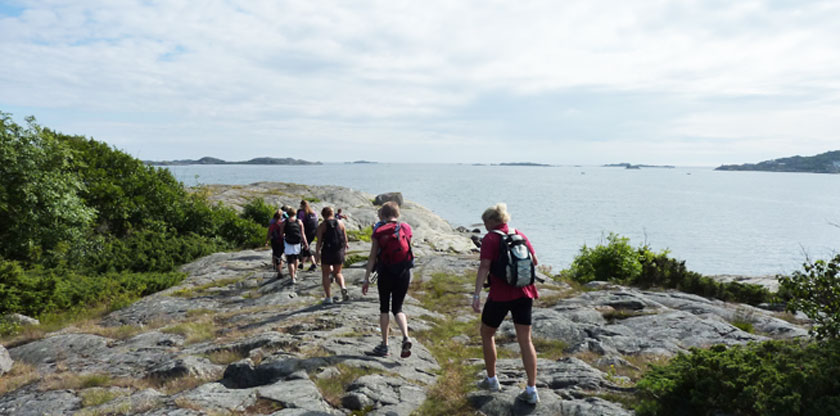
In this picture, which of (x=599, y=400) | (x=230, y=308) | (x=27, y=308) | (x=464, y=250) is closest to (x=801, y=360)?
(x=599, y=400)

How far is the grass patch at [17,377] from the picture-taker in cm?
764

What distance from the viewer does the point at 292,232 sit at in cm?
1427

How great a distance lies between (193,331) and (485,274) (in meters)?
7.82

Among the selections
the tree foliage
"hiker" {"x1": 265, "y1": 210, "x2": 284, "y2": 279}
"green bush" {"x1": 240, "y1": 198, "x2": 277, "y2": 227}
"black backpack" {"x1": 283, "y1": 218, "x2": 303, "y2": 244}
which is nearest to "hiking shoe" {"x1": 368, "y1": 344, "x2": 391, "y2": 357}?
"black backpack" {"x1": 283, "y1": 218, "x2": 303, "y2": 244}

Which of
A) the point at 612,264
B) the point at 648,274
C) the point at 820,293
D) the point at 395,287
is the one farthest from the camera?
the point at 612,264

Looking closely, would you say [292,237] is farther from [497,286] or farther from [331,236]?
[497,286]

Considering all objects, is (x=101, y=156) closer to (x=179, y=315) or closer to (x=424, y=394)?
(x=179, y=315)

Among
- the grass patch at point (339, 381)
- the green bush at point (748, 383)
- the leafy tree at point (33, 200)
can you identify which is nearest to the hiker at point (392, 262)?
the grass patch at point (339, 381)

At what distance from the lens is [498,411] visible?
19.3 ft

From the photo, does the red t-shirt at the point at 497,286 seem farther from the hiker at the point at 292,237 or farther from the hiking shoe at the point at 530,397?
the hiker at the point at 292,237

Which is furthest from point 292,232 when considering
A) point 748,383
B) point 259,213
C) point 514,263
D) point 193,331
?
point 259,213

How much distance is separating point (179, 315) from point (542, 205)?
254 feet

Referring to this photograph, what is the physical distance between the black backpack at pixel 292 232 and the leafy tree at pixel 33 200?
1200cm

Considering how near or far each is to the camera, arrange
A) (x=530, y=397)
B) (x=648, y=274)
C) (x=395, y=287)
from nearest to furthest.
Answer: (x=530, y=397), (x=395, y=287), (x=648, y=274)
